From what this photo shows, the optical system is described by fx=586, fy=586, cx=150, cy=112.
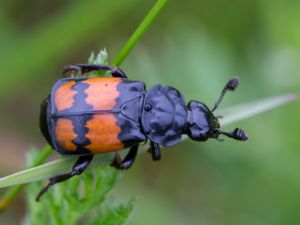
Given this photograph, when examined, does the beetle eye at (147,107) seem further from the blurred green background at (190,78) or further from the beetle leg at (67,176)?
the blurred green background at (190,78)

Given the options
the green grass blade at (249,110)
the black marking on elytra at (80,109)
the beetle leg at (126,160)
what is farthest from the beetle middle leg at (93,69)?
the green grass blade at (249,110)

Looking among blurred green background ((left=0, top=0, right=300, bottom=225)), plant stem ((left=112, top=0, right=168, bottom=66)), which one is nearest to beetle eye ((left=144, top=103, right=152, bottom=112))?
plant stem ((left=112, top=0, right=168, bottom=66))

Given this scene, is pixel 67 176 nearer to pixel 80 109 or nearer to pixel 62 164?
pixel 62 164

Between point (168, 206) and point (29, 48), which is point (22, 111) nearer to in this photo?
point (29, 48)

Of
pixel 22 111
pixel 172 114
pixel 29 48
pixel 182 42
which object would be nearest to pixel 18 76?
pixel 29 48

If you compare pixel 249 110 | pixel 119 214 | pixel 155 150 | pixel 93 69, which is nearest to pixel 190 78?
pixel 155 150

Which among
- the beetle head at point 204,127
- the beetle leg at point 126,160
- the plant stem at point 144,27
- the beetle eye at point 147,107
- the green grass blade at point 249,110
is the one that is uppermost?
the plant stem at point 144,27
